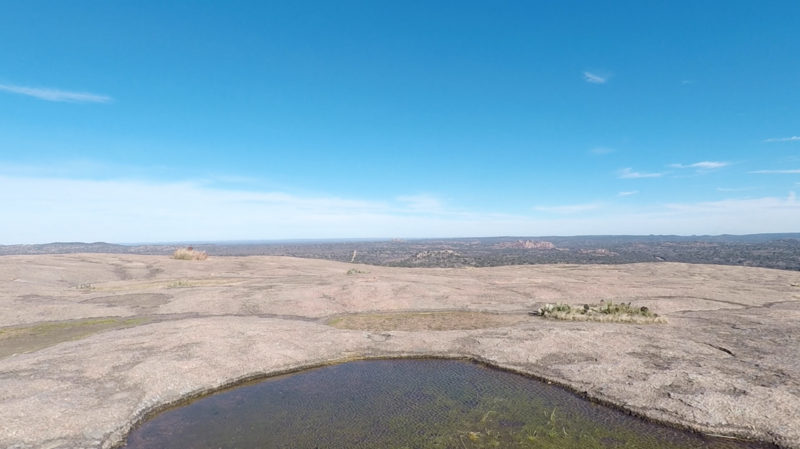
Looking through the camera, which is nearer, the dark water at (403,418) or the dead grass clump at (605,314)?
the dark water at (403,418)

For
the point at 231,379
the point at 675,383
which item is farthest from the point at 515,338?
the point at 231,379

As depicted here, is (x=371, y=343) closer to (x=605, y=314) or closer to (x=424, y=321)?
(x=424, y=321)

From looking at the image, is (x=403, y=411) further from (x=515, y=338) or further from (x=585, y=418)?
(x=515, y=338)

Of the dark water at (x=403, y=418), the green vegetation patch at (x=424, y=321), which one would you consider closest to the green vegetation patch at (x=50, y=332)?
the dark water at (x=403, y=418)

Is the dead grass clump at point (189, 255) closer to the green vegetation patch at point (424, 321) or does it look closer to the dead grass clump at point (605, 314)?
the green vegetation patch at point (424, 321)

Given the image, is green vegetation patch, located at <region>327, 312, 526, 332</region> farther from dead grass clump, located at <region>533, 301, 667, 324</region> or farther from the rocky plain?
dead grass clump, located at <region>533, 301, 667, 324</region>
